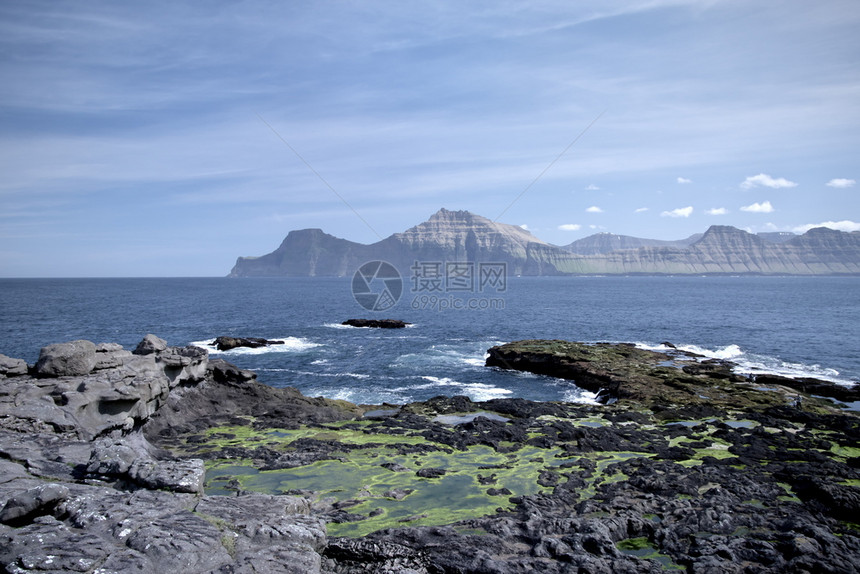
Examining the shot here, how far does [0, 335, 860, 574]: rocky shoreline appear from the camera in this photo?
1044 centimetres

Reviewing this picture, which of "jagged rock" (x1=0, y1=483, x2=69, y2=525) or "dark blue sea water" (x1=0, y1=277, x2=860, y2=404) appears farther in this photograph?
"dark blue sea water" (x1=0, y1=277, x2=860, y2=404)

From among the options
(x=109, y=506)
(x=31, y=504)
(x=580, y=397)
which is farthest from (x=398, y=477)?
(x=580, y=397)

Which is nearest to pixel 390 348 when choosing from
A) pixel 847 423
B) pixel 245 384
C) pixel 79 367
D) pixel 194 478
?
pixel 245 384

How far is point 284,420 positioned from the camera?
25125 millimetres

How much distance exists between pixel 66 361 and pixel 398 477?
1412cm

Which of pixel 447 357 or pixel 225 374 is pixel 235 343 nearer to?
pixel 447 357

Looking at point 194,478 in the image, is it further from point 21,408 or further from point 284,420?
point 284,420

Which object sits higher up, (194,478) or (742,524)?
(194,478)

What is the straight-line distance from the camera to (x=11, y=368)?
19953 millimetres

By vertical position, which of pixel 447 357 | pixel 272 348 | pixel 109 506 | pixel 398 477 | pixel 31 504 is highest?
pixel 31 504

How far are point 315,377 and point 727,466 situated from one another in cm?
2864

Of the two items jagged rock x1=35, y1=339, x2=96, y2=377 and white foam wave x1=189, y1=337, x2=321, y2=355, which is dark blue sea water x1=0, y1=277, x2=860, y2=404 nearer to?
white foam wave x1=189, y1=337, x2=321, y2=355

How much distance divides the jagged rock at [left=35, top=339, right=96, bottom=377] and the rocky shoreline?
0.07 meters

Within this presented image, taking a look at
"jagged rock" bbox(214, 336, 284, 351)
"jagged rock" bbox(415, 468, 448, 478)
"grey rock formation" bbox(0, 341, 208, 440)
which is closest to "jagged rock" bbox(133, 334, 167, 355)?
"grey rock formation" bbox(0, 341, 208, 440)
